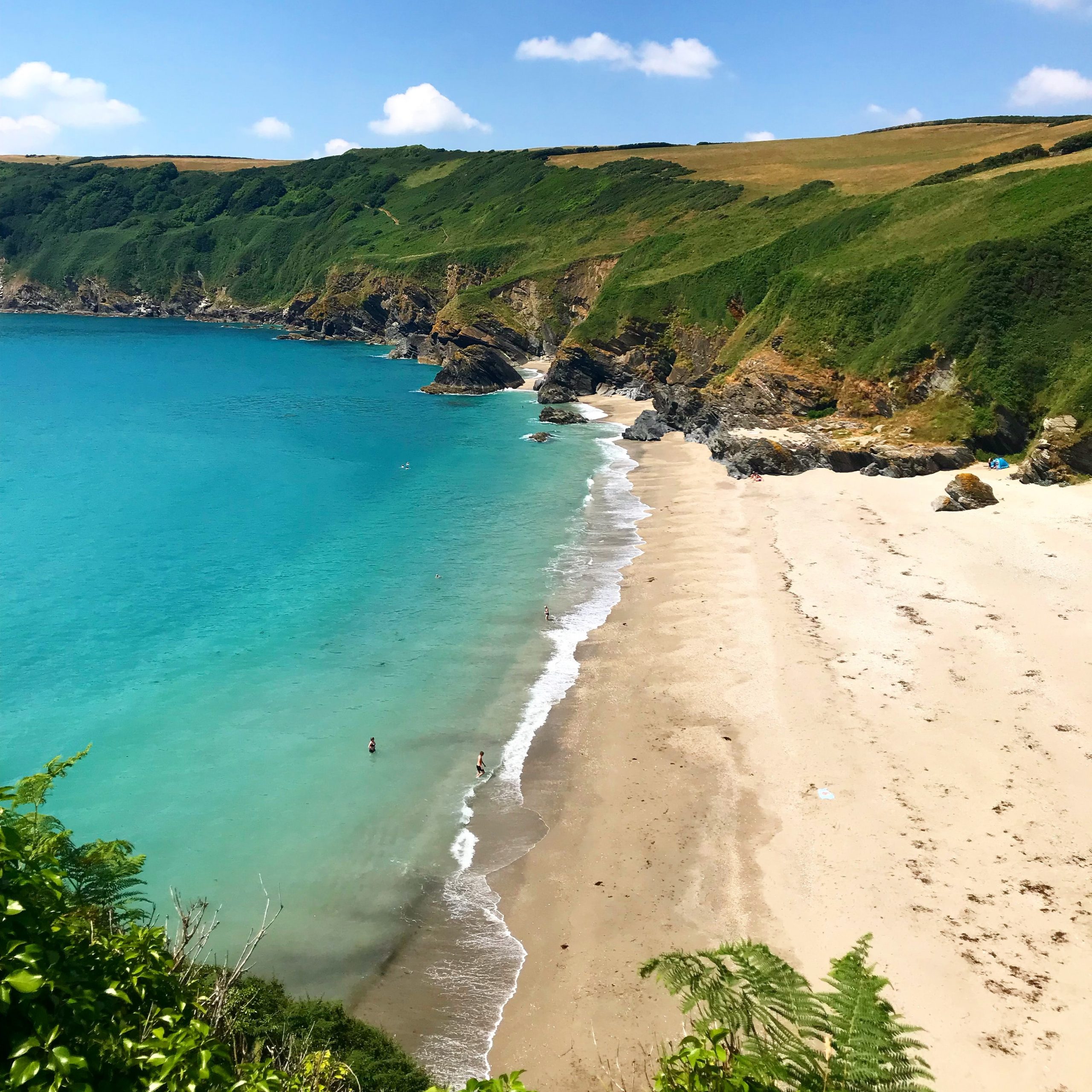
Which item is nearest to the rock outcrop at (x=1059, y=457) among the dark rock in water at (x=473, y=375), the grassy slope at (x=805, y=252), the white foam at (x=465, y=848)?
the grassy slope at (x=805, y=252)

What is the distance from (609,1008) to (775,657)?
59.4 feet

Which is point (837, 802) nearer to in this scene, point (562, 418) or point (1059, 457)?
point (1059, 457)

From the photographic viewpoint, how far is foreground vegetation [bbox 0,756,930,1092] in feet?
18.3

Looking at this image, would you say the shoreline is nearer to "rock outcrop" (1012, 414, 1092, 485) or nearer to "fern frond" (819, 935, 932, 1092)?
"fern frond" (819, 935, 932, 1092)

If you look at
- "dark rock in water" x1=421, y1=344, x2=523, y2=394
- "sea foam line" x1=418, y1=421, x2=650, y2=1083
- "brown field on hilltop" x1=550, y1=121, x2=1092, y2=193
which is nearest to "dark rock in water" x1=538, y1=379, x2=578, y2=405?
"dark rock in water" x1=421, y1=344, x2=523, y2=394

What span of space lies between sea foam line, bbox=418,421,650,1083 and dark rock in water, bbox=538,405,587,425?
4125 cm

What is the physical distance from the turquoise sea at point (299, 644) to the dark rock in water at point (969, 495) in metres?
19.8

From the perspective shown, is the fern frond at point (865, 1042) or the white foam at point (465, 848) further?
the white foam at point (465, 848)

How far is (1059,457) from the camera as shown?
48375mm

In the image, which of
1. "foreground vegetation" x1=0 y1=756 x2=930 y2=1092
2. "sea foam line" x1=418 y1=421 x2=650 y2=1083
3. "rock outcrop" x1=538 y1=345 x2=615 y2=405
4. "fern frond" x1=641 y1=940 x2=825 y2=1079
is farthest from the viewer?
→ "rock outcrop" x1=538 y1=345 x2=615 y2=405

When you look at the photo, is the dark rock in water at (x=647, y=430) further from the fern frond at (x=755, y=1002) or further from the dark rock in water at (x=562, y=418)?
the fern frond at (x=755, y=1002)

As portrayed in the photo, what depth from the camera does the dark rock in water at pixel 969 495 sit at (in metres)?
46.9

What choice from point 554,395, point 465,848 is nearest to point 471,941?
point 465,848

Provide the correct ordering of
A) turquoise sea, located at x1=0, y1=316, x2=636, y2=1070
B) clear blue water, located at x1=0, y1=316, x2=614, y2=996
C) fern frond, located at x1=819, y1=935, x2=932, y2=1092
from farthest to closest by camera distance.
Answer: clear blue water, located at x1=0, y1=316, x2=614, y2=996, turquoise sea, located at x1=0, y1=316, x2=636, y2=1070, fern frond, located at x1=819, y1=935, x2=932, y2=1092
